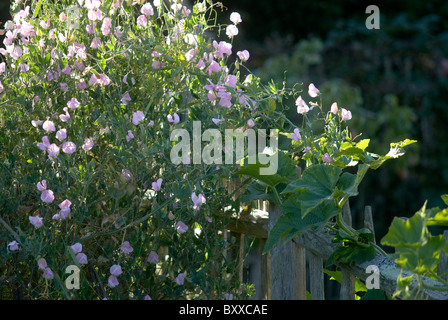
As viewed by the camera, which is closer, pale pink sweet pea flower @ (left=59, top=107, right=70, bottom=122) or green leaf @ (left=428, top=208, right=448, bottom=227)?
green leaf @ (left=428, top=208, right=448, bottom=227)

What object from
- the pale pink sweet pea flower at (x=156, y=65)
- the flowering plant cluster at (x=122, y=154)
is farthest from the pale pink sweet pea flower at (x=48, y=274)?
the pale pink sweet pea flower at (x=156, y=65)

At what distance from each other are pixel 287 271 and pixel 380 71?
9.89 ft

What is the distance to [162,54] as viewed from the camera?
1.79 meters

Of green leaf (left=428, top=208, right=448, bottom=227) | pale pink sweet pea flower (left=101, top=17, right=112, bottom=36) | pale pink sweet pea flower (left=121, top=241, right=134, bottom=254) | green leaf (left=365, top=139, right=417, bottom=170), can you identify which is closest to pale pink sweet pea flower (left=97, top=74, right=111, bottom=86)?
pale pink sweet pea flower (left=101, top=17, right=112, bottom=36)

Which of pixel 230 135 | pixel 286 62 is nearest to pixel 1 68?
pixel 230 135

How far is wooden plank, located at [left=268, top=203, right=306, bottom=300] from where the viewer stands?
1919mm

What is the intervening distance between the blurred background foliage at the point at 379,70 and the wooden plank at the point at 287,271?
2.17m

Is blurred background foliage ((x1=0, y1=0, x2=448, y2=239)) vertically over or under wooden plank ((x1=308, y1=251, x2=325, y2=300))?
over

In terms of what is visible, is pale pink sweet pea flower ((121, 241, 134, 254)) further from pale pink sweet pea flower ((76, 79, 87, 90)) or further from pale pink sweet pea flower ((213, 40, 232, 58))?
pale pink sweet pea flower ((213, 40, 232, 58))

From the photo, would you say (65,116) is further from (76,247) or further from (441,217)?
(441,217)

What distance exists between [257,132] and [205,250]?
0.44 meters

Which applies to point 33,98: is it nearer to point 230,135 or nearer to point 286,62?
point 230,135

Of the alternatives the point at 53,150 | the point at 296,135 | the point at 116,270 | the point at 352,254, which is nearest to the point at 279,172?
the point at 296,135

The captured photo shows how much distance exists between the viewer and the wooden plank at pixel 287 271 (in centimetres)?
192
